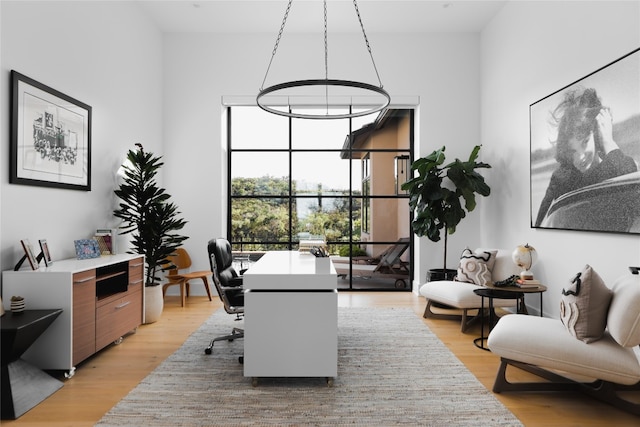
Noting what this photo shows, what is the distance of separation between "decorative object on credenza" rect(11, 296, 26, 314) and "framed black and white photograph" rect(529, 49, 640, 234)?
4.27 metres

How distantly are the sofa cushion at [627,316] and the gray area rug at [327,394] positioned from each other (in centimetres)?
77

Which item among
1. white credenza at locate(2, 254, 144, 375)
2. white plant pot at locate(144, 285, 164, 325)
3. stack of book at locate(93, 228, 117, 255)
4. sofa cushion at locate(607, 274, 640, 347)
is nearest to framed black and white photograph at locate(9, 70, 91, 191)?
stack of book at locate(93, 228, 117, 255)

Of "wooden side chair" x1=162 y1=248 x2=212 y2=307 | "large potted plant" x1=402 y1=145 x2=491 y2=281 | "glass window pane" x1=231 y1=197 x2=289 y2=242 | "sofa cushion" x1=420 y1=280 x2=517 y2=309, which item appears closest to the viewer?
"sofa cushion" x1=420 y1=280 x2=517 y2=309

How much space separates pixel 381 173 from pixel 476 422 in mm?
4370

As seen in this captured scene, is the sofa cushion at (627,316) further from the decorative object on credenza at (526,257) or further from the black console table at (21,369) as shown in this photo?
the black console table at (21,369)

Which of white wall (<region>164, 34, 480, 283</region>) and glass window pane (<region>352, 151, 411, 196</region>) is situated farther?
glass window pane (<region>352, 151, 411, 196</region>)

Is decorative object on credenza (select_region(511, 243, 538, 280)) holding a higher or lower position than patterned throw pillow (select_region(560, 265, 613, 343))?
higher

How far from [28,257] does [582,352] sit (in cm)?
366

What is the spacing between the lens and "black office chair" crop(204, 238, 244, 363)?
352 cm

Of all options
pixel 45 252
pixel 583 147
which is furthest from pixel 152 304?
pixel 583 147

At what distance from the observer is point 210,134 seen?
19.9 ft

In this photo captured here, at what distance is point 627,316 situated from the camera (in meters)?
2.41

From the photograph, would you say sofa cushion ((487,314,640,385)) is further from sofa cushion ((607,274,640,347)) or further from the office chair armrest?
the office chair armrest

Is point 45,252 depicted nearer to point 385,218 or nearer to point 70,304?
point 70,304
